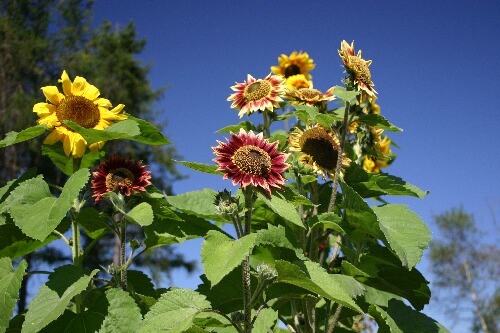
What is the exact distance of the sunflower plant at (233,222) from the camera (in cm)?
133

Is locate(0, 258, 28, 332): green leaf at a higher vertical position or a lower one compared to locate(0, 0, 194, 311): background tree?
lower

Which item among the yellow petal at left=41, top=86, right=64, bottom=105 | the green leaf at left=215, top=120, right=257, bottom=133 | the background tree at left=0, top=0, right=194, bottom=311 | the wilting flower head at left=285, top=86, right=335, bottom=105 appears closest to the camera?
the yellow petal at left=41, top=86, right=64, bottom=105

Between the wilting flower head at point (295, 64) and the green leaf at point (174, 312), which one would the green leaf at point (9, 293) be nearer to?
the green leaf at point (174, 312)

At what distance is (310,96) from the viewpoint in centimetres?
204

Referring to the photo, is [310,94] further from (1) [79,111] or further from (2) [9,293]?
(2) [9,293]

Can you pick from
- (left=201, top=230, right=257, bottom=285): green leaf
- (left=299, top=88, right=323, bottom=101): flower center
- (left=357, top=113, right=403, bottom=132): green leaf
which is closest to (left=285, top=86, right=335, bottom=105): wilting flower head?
(left=299, top=88, right=323, bottom=101): flower center

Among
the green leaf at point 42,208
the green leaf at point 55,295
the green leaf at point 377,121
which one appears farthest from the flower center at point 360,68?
the green leaf at point 55,295

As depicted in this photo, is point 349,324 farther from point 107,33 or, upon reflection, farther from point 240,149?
point 107,33

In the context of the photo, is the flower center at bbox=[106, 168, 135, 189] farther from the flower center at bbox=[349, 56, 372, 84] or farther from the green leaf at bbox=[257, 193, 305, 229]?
the flower center at bbox=[349, 56, 372, 84]

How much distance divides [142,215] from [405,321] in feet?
2.91

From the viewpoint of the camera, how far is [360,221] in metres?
1.60

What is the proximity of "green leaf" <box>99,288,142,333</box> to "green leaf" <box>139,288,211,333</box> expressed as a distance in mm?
145

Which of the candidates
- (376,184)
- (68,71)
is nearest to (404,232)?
(376,184)

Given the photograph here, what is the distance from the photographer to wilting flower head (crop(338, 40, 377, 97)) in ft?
5.85
